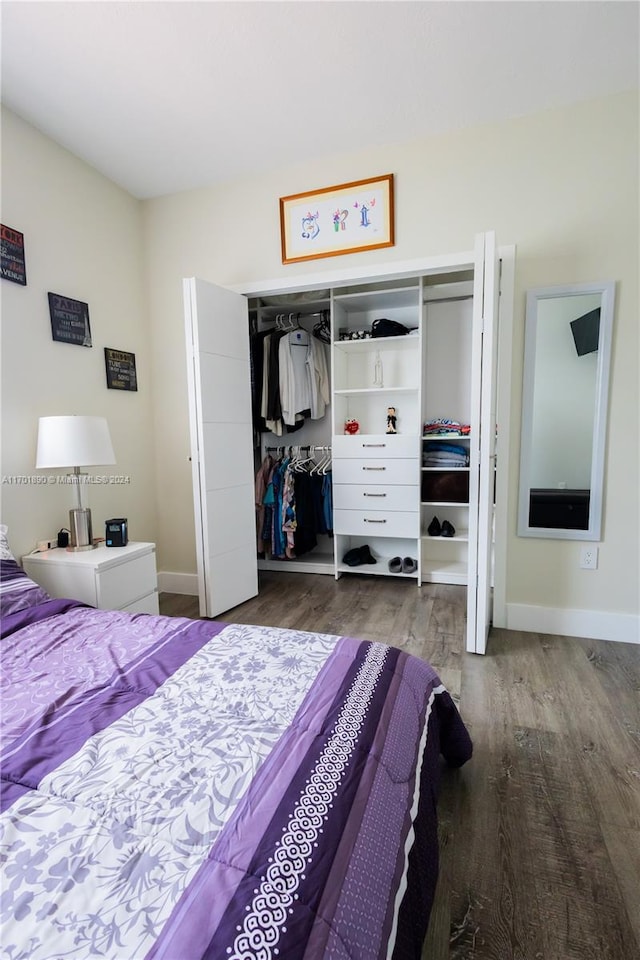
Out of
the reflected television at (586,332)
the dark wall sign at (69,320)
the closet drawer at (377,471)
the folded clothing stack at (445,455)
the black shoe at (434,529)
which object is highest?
the dark wall sign at (69,320)

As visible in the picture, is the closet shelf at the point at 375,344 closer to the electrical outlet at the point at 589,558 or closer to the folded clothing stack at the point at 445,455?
the folded clothing stack at the point at 445,455

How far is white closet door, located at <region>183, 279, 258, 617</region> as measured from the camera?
265 centimetres

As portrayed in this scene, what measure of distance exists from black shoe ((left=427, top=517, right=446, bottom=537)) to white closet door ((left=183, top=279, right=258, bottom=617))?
1.37m

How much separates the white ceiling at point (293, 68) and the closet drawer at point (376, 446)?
179 centimetres

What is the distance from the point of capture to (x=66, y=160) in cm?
253

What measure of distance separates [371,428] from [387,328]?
2.63ft

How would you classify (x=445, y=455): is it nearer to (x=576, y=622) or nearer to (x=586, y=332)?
(x=586, y=332)

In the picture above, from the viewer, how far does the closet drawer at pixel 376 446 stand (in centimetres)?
325

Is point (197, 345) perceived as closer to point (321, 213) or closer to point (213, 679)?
point (321, 213)

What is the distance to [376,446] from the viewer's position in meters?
3.34

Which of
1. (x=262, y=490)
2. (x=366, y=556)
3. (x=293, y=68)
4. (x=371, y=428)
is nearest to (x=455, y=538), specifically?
(x=366, y=556)

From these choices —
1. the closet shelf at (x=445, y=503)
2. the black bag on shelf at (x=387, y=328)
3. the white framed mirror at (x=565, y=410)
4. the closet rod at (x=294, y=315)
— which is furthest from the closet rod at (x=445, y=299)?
the closet shelf at (x=445, y=503)

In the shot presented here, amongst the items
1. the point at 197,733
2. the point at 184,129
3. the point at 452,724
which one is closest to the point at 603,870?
the point at 452,724

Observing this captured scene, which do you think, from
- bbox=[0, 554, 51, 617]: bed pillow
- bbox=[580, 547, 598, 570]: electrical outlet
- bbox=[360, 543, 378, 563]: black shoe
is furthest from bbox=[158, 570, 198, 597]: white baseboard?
bbox=[580, 547, 598, 570]: electrical outlet
